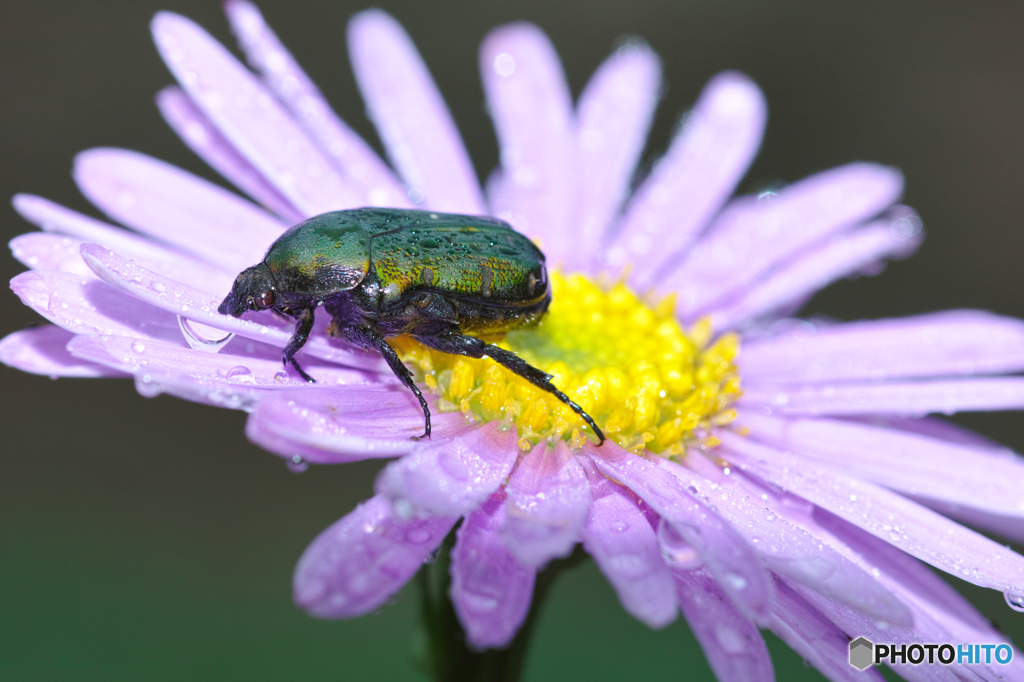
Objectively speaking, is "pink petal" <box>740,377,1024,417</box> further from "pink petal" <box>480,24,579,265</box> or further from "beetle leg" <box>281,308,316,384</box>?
"beetle leg" <box>281,308,316,384</box>

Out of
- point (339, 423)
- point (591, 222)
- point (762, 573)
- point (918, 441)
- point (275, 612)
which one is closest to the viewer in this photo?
point (762, 573)

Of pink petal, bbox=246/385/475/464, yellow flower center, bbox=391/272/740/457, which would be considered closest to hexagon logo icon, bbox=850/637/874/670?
yellow flower center, bbox=391/272/740/457

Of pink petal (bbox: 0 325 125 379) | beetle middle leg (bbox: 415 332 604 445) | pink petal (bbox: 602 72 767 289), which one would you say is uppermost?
pink petal (bbox: 602 72 767 289)

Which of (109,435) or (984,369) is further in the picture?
(109,435)

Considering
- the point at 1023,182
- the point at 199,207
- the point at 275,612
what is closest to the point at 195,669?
the point at 275,612

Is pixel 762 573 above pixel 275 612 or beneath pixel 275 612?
above

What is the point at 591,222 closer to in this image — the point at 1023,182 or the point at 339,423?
the point at 339,423

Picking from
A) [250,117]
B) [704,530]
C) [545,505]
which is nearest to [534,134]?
[250,117]

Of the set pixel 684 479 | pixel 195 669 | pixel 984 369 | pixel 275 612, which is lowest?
pixel 195 669

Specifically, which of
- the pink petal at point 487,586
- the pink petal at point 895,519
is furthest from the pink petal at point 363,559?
the pink petal at point 895,519
